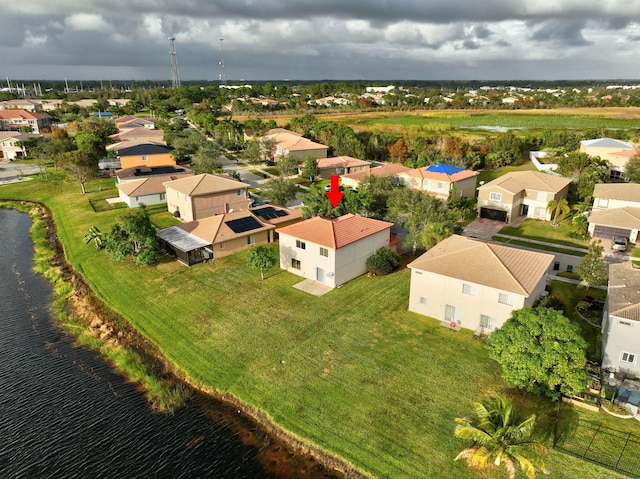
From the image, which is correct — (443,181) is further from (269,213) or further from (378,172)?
(269,213)

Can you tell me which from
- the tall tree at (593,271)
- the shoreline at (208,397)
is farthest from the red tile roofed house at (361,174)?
the shoreline at (208,397)

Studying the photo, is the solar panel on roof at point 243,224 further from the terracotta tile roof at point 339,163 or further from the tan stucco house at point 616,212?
the tan stucco house at point 616,212


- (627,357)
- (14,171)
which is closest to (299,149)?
(14,171)

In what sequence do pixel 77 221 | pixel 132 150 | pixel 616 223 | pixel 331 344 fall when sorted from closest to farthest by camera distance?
pixel 331 344 < pixel 616 223 < pixel 77 221 < pixel 132 150

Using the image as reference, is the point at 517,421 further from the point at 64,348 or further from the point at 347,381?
the point at 64,348

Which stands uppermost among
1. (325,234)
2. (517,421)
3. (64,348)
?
(325,234)

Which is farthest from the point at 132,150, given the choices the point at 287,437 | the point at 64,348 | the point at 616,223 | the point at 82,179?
the point at 616,223
